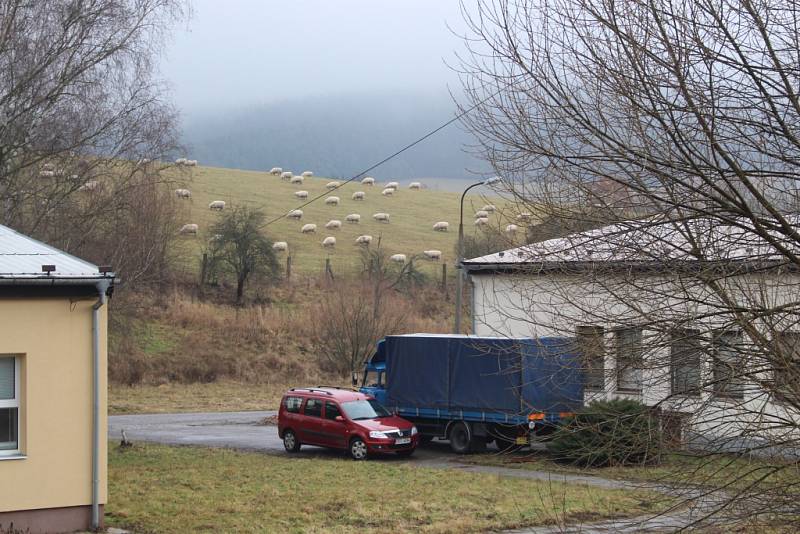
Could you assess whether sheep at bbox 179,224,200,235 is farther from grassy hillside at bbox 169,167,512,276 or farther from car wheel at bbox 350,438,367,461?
car wheel at bbox 350,438,367,461

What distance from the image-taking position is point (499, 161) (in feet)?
24.1

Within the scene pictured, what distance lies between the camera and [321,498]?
17.9 meters

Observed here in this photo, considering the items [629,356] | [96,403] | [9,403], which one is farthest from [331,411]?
[629,356]

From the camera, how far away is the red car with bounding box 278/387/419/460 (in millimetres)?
24672

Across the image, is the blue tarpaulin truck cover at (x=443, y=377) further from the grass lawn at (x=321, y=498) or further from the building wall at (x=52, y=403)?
the building wall at (x=52, y=403)

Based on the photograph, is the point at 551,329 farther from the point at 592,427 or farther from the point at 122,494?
the point at 122,494

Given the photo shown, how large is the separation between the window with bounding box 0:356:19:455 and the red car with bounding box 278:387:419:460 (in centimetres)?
1132

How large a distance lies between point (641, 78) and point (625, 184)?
697mm

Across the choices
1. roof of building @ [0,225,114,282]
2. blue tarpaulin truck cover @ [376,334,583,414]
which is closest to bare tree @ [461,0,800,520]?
roof of building @ [0,225,114,282]

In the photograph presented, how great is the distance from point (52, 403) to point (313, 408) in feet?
39.7

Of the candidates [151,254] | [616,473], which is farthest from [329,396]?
[616,473]

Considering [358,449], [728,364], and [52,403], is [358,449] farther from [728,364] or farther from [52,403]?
[728,364]

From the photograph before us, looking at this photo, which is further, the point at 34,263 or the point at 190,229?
the point at 190,229

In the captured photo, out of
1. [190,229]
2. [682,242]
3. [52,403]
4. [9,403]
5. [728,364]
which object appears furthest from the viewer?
[190,229]
